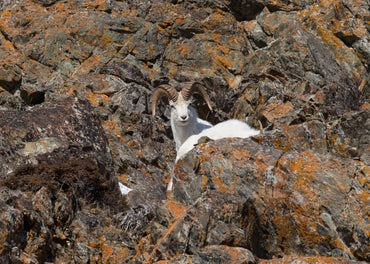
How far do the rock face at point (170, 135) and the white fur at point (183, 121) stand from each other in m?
0.92

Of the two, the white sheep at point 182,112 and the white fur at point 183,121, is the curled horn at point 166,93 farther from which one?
the white fur at point 183,121

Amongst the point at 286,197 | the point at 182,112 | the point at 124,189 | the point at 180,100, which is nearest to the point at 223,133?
the point at 182,112

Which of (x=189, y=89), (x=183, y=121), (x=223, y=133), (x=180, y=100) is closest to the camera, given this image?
(x=223, y=133)

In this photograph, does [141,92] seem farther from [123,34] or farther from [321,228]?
[321,228]

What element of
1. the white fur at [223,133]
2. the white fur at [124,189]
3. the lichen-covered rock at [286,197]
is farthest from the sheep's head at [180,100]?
the lichen-covered rock at [286,197]

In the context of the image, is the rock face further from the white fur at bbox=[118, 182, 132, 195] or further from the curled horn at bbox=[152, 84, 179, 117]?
the curled horn at bbox=[152, 84, 179, 117]

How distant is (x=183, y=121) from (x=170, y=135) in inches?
83.2

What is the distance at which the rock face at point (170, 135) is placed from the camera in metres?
8.79

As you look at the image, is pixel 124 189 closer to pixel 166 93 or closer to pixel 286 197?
pixel 166 93

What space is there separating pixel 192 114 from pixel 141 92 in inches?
102

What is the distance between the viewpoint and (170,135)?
1648 centimetres

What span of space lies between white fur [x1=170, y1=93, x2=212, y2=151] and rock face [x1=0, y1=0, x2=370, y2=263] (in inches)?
36.1

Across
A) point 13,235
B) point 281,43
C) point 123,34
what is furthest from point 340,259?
point 123,34

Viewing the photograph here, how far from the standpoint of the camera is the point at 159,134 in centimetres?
1589
